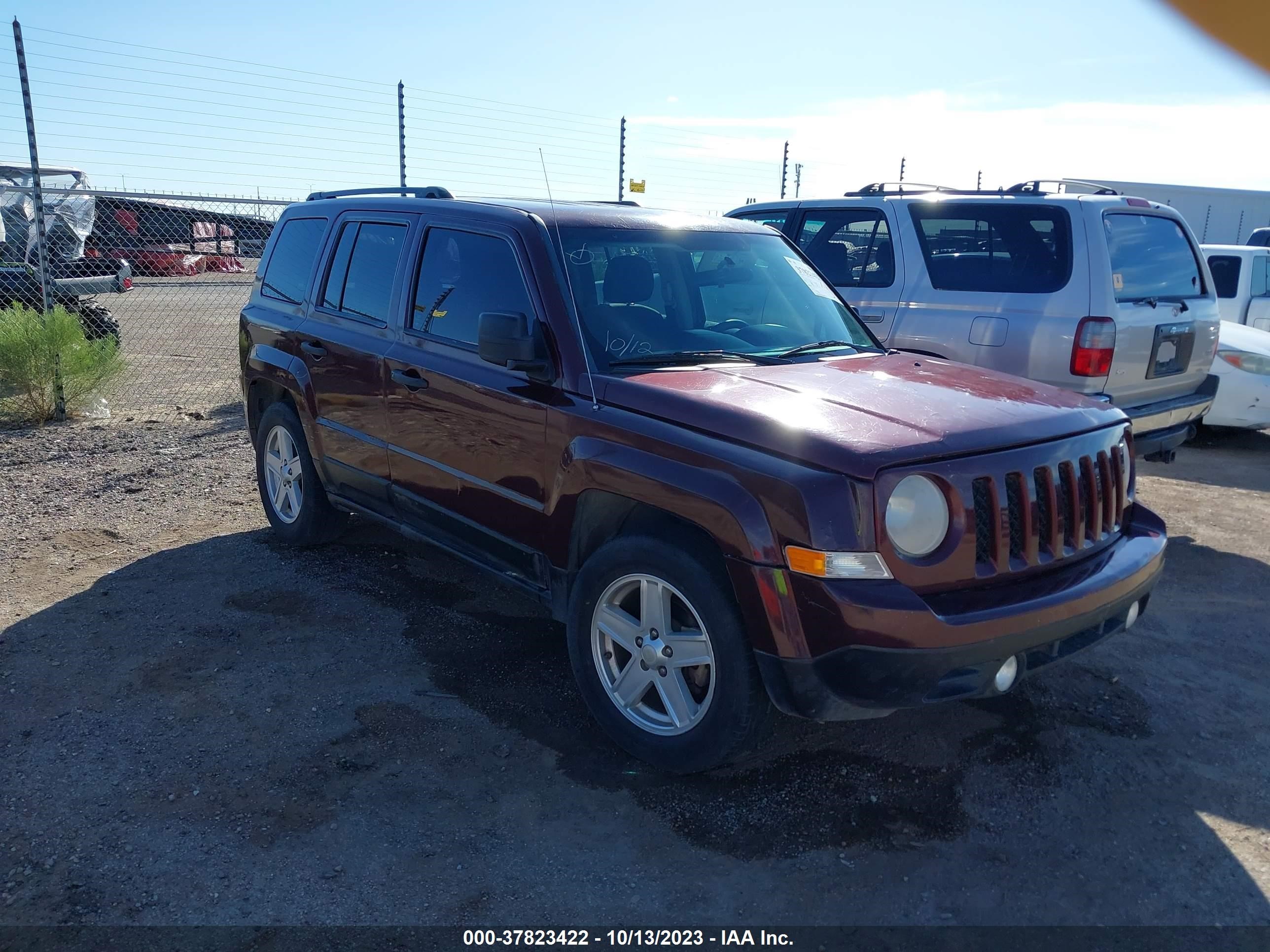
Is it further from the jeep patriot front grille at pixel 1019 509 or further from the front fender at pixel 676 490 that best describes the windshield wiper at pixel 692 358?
the jeep patriot front grille at pixel 1019 509

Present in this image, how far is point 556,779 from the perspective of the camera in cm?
350

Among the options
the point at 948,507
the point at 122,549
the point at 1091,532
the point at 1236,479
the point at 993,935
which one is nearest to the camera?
the point at 993,935

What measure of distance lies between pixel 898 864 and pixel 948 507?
1.12 meters

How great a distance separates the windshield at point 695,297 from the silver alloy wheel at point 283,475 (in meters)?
2.49

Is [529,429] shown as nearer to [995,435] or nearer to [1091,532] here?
[995,435]

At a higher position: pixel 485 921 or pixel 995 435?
pixel 995 435

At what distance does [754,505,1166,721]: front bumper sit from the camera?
2.90 metres

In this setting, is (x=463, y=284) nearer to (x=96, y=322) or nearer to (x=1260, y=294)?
(x=96, y=322)

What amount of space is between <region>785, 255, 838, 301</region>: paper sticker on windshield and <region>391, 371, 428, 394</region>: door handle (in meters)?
A: 1.84

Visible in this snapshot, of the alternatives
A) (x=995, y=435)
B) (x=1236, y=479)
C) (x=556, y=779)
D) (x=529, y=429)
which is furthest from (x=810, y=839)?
(x=1236, y=479)

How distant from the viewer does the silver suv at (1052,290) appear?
594cm

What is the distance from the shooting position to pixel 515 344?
366 cm

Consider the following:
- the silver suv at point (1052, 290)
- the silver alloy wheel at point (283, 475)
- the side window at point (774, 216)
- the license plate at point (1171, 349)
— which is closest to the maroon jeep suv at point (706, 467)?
the silver alloy wheel at point (283, 475)

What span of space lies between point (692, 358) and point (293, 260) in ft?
9.77
